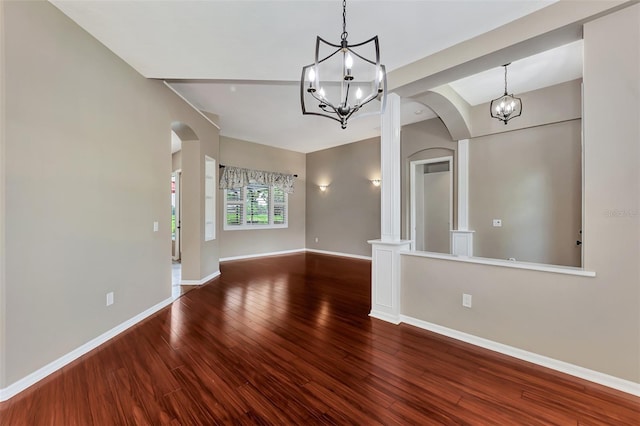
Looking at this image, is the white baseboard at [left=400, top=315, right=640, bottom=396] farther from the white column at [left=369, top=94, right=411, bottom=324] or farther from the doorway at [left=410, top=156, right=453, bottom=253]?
the doorway at [left=410, top=156, right=453, bottom=253]

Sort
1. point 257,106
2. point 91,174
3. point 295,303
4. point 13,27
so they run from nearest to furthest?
point 13,27 < point 91,174 < point 295,303 < point 257,106

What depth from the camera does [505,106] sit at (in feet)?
11.9

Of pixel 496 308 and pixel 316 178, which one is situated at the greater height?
pixel 316 178

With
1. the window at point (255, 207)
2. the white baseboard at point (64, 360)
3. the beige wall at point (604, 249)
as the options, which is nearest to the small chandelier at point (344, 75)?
the beige wall at point (604, 249)

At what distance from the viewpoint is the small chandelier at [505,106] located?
3.62 m

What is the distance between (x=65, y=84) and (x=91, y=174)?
0.74 m

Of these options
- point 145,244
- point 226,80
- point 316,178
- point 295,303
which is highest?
point 226,80

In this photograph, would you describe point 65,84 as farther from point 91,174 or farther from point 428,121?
point 428,121

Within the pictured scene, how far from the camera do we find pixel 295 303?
3.52 m

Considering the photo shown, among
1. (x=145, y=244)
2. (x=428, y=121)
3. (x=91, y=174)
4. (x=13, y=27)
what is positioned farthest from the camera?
(x=428, y=121)

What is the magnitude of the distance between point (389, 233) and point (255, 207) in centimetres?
464

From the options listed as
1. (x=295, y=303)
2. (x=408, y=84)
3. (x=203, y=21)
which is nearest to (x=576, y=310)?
(x=408, y=84)

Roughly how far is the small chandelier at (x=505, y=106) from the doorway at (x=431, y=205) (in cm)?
136

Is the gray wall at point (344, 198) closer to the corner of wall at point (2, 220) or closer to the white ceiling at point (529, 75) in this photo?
the white ceiling at point (529, 75)
